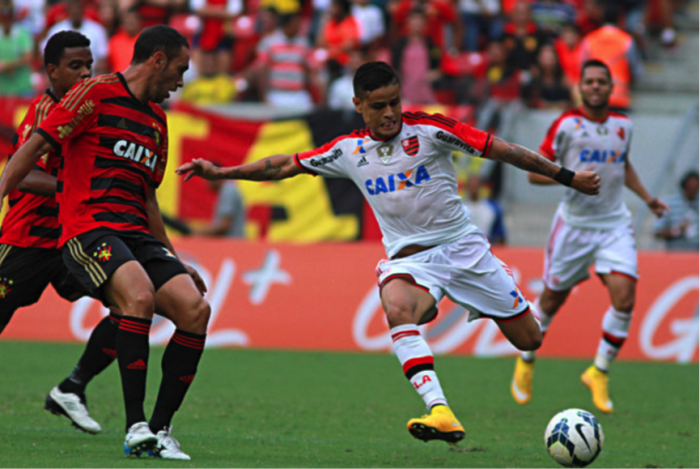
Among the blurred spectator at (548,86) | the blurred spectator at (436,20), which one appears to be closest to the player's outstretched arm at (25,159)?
the blurred spectator at (548,86)

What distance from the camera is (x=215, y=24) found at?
17.6m

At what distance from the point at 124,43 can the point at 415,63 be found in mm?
4579

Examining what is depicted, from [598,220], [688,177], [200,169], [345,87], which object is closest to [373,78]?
[200,169]

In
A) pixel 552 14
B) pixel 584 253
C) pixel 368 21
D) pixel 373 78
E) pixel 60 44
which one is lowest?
pixel 584 253

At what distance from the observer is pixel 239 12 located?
17859 millimetres

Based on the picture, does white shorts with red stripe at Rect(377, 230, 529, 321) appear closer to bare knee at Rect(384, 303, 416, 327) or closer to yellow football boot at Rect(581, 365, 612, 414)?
bare knee at Rect(384, 303, 416, 327)

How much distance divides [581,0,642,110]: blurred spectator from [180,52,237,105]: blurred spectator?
220 inches

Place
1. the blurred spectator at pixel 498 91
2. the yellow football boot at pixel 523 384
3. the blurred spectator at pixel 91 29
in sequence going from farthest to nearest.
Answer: the blurred spectator at pixel 91 29, the blurred spectator at pixel 498 91, the yellow football boot at pixel 523 384

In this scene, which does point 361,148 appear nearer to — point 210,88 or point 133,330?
point 133,330

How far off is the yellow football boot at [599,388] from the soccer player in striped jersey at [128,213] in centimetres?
400

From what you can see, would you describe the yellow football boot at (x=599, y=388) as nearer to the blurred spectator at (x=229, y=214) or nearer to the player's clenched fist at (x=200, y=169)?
the player's clenched fist at (x=200, y=169)

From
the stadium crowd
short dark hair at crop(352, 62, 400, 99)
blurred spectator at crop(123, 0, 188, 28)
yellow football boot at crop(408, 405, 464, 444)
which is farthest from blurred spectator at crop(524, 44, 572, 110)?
yellow football boot at crop(408, 405, 464, 444)

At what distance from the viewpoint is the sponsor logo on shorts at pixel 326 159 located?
668cm

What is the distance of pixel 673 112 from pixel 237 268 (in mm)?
6984
